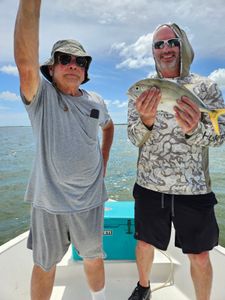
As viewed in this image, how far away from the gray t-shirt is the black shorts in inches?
24.2

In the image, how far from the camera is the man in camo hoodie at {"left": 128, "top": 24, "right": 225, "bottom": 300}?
282 centimetres

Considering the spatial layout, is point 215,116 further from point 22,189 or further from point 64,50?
point 22,189

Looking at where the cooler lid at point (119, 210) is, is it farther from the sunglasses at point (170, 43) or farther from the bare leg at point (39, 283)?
the sunglasses at point (170, 43)

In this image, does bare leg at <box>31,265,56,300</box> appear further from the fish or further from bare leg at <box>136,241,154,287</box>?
the fish

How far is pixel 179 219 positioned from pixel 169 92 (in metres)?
1.22

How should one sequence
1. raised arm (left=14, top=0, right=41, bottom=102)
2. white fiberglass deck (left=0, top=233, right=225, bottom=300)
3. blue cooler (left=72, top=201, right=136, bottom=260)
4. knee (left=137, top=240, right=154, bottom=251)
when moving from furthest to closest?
1. blue cooler (left=72, top=201, right=136, bottom=260)
2. white fiberglass deck (left=0, top=233, right=225, bottom=300)
3. knee (left=137, top=240, right=154, bottom=251)
4. raised arm (left=14, top=0, right=41, bottom=102)

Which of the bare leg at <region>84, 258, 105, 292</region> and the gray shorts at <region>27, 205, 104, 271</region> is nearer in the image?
the gray shorts at <region>27, 205, 104, 271</region>

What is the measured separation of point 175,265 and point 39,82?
9.37 ft

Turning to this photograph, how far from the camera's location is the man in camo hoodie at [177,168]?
2.82m

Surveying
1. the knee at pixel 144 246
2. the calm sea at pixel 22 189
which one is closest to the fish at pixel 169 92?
the knee at pixel 144 246

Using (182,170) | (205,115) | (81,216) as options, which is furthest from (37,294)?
(205,115)

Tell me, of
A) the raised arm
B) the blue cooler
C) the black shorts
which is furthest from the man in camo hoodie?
the raised arm

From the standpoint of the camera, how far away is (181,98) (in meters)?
2.52

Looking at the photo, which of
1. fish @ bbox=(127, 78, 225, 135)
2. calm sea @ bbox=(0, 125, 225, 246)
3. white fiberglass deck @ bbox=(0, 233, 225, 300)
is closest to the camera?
fish @ bbox=(127, 78, 225, 135)
